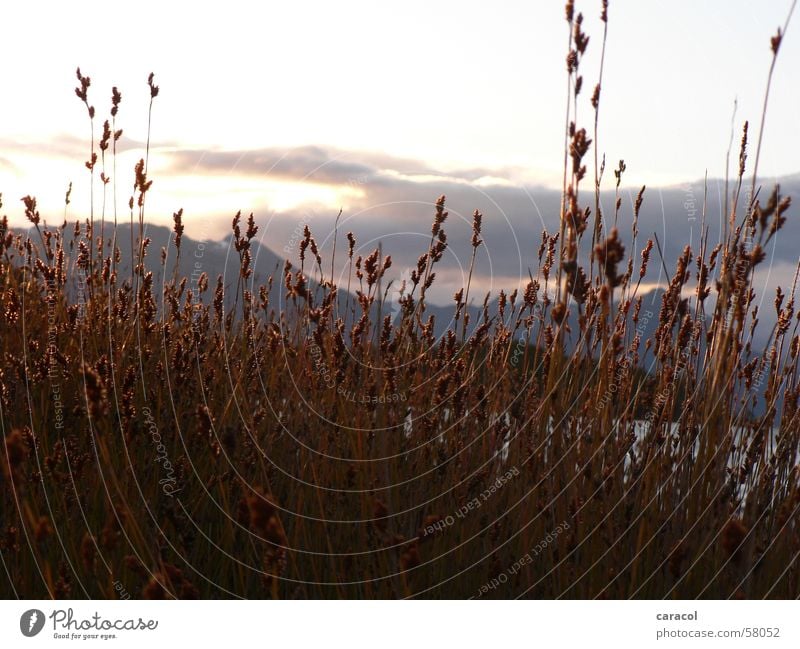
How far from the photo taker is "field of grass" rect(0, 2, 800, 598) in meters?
1.83

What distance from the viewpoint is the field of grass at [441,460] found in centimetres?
183

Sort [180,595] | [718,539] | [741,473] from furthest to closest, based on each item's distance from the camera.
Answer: [741,473]
[718,539]
[180,595]

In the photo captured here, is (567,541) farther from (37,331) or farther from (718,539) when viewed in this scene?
(37,331)

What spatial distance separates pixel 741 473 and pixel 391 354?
112 cm

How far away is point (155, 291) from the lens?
12.0ft

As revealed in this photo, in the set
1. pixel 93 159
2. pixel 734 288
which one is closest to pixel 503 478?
pixel 734 288

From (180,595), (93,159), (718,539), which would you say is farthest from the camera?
(93,159)
